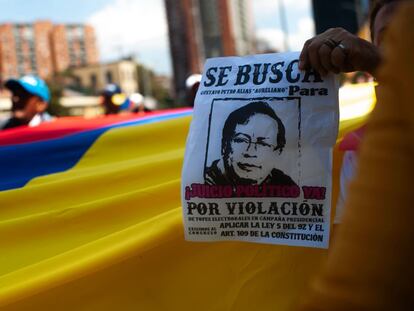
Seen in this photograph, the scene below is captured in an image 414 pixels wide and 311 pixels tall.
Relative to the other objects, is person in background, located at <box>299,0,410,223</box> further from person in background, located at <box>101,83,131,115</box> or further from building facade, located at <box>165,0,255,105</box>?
building facade, located at <box>165,0,255,105</box>

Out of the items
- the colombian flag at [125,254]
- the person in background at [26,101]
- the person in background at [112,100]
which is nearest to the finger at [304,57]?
→ the colombian flag at [125,254]

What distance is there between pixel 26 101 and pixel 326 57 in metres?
2.86

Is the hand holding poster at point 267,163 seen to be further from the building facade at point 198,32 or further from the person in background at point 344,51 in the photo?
the building facade at point 198,32

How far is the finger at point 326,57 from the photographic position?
1.06m

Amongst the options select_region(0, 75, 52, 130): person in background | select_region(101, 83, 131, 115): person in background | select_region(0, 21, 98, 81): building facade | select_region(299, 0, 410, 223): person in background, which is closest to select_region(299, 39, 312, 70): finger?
select_region(299, 0, 410, 223): person in background

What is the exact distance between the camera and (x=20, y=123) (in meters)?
3.43

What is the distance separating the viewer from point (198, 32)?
54.9 meters

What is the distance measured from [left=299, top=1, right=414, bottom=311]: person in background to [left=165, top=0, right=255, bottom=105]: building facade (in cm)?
5489

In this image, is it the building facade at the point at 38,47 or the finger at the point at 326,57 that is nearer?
the finger at the point at 326,57

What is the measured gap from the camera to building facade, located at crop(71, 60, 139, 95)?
69125mm

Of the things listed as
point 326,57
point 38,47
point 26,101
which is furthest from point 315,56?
point 38,47

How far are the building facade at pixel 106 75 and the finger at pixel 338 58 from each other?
67.2 meters

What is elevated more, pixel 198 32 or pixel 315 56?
pixel 198 32

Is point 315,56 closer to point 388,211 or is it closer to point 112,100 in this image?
point 388,211
